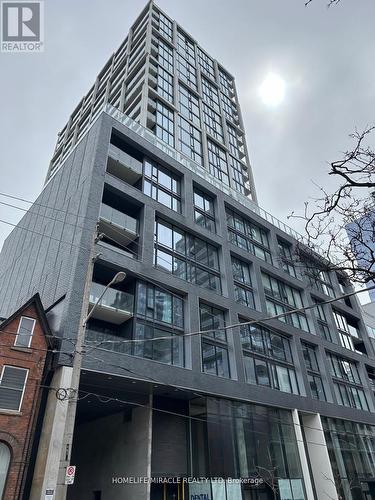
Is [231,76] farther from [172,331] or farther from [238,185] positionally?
[172,331]

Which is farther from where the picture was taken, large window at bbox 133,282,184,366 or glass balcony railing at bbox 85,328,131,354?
large window at bbox 133,282,184,366

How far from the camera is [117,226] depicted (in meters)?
21.8

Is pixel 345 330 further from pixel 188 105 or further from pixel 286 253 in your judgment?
pixel 188 105

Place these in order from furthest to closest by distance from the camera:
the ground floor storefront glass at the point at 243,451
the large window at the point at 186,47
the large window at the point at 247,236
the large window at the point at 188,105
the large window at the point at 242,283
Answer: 1. the large window at the point at 186,47
2. the large window at the point at 188,105
3. the large window at the point at 247,236
4. the large window at the point at 242,283
5. the ground floor storefront glass at the point at 243,451

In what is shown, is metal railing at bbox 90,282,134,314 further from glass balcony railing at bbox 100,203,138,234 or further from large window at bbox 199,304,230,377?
large window at bbox 199,304,230,377

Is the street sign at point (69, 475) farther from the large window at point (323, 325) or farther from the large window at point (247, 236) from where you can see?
the large window at point (323, 325)

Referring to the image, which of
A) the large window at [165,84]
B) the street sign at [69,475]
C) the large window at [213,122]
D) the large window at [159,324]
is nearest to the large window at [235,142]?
the large window at [213,122]

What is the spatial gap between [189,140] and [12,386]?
32758 millimetres

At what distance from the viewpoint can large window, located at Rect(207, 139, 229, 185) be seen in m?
42.5

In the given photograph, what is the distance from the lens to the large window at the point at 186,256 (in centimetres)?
2381

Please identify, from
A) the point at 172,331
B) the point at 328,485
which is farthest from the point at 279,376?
the point at 172,331

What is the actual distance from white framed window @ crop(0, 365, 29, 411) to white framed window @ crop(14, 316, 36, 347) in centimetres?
115

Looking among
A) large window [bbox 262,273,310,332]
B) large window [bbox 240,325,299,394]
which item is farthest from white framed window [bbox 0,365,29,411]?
large window [bbox 262,273,310,332]

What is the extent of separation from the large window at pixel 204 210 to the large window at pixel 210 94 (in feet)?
78.6
